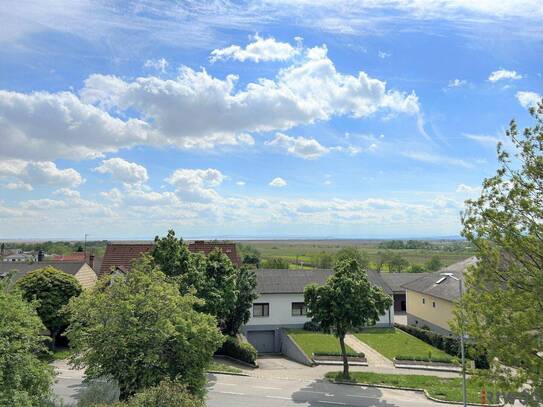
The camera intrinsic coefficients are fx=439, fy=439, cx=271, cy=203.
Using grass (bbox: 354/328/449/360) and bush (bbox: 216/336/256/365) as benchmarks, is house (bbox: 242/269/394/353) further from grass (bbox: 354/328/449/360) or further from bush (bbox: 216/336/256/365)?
bush (bbox: 216/336/256/365)

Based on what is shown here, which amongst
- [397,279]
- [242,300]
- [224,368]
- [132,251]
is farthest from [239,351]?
[397,279]

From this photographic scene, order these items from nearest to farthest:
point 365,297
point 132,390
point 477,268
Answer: point 477,268, point 132,390, point 365,297

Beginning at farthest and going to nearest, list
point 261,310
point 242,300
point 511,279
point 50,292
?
point 261,310 < point 242,300 < point 50,292 < point 511,279

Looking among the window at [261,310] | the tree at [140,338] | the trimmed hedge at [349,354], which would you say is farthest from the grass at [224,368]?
the tree at [140,338]

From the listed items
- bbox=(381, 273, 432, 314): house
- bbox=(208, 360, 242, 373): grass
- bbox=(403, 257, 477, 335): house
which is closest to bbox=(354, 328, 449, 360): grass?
bbox=(403, 257, 477, 335): house

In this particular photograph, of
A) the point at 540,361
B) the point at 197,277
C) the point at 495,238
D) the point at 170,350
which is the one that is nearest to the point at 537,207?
the point at 495,238

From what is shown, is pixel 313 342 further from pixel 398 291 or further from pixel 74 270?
pixel 398 291

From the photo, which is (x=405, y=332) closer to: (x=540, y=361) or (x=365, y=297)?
(x=365, y=297)
